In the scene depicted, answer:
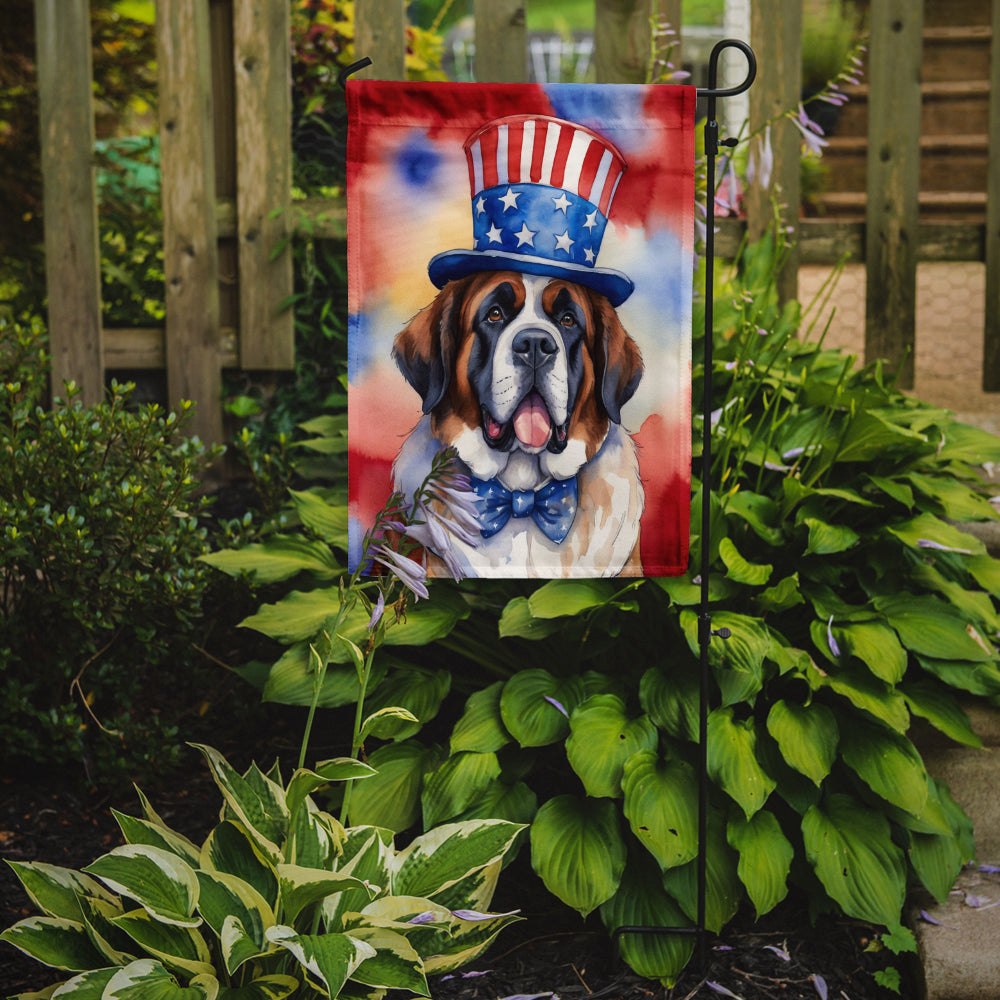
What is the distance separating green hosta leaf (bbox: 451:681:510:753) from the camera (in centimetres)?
198

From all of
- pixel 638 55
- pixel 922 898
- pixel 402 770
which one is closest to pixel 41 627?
pixel 402 770

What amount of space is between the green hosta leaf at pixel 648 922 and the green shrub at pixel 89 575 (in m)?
1.07

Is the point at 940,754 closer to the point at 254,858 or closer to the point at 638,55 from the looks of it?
the point at 254,858

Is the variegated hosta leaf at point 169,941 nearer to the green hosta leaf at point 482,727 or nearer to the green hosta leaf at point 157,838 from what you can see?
the green hosta leaf at point 157,838

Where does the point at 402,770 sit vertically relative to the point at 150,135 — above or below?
below

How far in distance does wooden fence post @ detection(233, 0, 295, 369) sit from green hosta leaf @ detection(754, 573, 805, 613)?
194cm

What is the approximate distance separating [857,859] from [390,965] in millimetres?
937

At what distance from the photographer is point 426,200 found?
179 cm

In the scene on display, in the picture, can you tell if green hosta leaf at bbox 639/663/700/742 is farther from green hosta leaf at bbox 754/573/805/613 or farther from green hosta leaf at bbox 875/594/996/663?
green hosta leaf at bbox 875/594/996/663

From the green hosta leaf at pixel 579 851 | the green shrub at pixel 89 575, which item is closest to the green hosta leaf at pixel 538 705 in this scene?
the green hosta leaf at pixel 579 851

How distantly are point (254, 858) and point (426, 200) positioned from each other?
45.6 inches

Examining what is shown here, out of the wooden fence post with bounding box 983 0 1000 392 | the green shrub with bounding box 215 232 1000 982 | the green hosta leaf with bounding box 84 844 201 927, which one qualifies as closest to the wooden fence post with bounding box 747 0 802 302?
the wooden fence post with bounding box 983 0 1000 392

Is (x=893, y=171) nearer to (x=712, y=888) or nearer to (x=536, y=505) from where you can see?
(x=536, y=505)

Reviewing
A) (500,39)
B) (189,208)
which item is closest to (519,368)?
(500,39)
